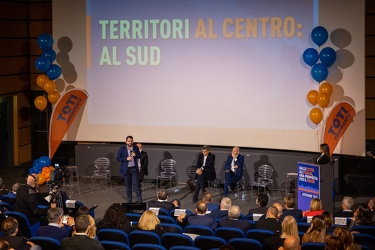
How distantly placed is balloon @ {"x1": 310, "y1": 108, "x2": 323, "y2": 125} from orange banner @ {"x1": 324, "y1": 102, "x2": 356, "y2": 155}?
228 millimetres

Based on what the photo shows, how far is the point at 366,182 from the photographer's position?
43.0ft

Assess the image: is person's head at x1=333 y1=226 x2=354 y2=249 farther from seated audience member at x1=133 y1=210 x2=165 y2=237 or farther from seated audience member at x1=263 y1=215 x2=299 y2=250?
seated audience member at x1=133 y1=210 x2=165 y2=237

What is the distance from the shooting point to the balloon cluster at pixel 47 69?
1454 cm

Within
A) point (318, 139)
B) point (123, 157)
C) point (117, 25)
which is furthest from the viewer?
point (117, 25)

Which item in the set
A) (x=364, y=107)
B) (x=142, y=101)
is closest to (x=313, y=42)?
(x=364, y=107)

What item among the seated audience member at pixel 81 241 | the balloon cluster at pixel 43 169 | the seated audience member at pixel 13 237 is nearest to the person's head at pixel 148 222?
the seated audience member at pixel 81 241

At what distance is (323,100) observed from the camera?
41.4 ft

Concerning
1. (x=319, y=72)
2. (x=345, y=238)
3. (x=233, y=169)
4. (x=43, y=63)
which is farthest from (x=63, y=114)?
(x=345, y=238)

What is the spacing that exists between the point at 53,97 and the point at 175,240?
301 inches

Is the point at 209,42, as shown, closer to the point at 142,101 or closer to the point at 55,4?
the point at 142,101

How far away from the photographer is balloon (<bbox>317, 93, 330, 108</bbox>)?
12625mm

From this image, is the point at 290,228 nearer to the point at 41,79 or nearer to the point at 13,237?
the point at 13,237

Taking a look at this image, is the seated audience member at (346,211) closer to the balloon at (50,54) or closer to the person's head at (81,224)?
the person's head at (81,224)

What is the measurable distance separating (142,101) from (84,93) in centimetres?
138
